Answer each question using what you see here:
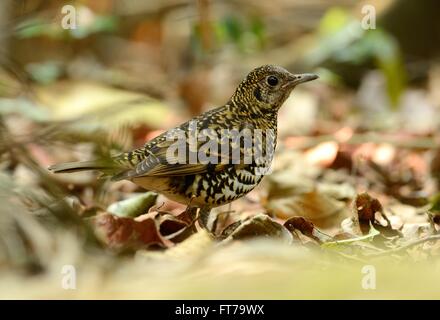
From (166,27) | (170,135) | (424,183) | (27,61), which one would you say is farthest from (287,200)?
(166,27)

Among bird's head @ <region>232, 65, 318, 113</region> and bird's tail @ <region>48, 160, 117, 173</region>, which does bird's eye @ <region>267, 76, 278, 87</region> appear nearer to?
bird's head @ <region>232, 65, 318, 113</region>

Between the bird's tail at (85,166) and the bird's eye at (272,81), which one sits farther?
the bird's eye at (272,81)

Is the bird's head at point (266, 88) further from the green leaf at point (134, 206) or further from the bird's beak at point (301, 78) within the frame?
the green leaf at point (134, 206)

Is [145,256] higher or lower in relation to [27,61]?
lower

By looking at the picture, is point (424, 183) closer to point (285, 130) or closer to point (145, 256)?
point (285, 130)

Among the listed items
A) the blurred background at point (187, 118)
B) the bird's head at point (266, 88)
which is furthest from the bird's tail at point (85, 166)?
the bird's head at point (266, 88)

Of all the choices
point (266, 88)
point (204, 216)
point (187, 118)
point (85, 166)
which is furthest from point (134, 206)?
point (187, 118)
